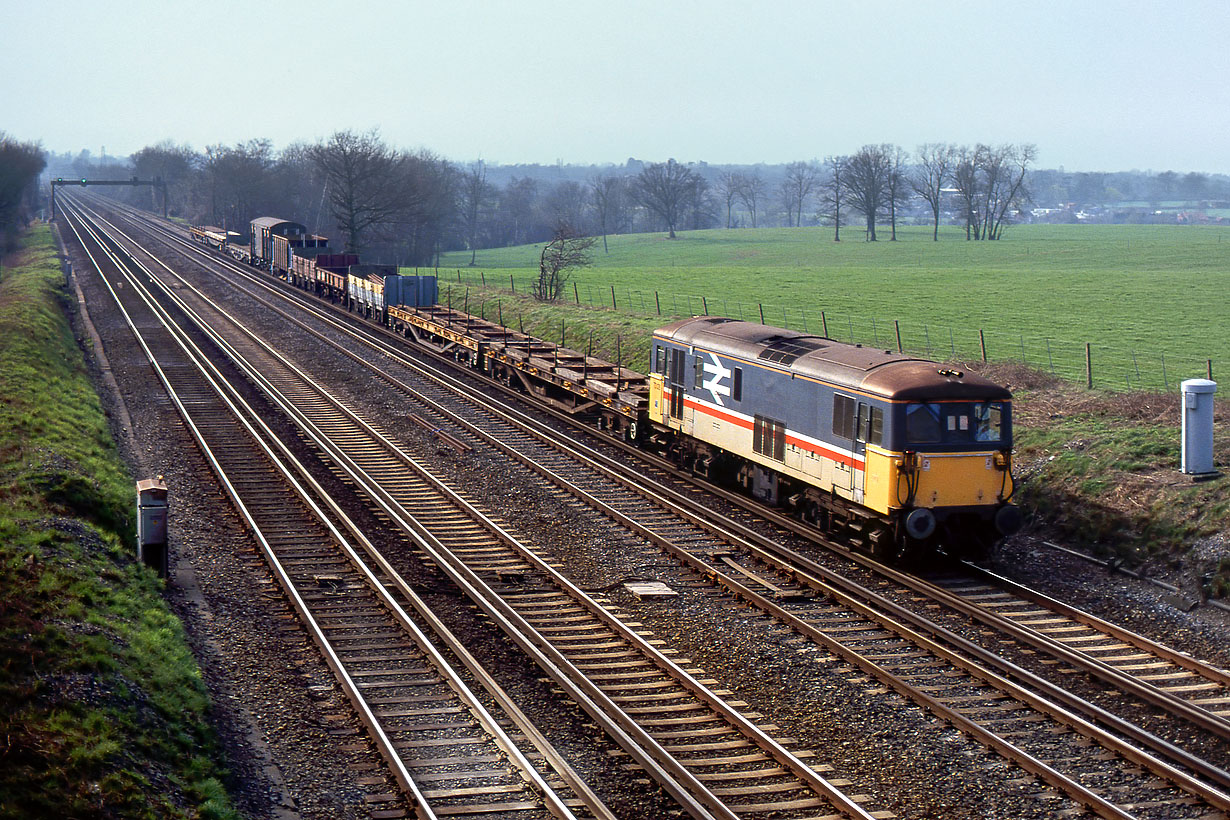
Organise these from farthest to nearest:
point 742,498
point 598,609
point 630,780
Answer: point 742,498
point 598,609
point 630,780

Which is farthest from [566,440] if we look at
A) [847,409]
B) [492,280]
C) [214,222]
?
[214,222]

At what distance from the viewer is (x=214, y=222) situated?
124562 mm

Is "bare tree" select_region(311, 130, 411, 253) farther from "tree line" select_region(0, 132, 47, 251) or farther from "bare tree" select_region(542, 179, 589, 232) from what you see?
"bare tree" select_region(542, 179, 589, 232)

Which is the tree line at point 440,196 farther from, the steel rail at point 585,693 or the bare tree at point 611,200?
the steel rail at point 585,693

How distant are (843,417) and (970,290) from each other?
48.2m

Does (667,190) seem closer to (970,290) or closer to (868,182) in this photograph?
(868,182)

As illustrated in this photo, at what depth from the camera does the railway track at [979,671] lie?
33.9 ft

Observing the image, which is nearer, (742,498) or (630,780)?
(630,780)

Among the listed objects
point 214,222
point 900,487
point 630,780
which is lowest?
point 630,780

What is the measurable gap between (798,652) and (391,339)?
111ft

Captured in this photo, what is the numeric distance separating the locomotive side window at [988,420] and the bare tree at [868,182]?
10031cm

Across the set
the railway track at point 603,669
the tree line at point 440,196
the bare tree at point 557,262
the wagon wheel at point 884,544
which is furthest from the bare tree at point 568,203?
the wagon wheel at point 884,544

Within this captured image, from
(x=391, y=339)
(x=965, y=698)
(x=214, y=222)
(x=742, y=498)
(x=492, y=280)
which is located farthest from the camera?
(x=214, y=222)

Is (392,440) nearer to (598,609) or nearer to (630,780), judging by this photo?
(598,609)
